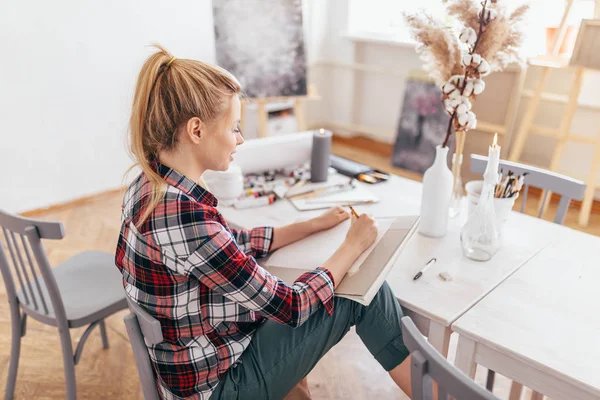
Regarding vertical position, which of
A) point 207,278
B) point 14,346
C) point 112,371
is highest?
point 207,278

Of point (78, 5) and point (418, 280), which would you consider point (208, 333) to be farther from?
point (78, 5)

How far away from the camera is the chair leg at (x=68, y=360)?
1.55 m

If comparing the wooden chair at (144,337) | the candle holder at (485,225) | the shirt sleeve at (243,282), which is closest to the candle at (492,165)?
the candle holder at (485,225)

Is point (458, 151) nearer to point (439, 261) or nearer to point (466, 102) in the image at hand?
point (466, 102)

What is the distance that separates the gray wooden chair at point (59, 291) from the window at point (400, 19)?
8.04ft

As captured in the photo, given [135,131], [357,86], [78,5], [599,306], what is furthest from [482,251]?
[357,86]

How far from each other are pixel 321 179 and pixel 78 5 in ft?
6.65

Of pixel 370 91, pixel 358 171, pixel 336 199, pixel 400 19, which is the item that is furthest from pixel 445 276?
pixel 370 91

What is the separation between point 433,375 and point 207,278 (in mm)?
455

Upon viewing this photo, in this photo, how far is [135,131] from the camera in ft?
3.46

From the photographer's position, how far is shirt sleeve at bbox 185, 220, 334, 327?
1016 millimetres

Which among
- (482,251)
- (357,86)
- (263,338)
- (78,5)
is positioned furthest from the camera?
(357,86)

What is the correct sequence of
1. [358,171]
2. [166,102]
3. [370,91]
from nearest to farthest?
[166,102], [358,171], [370,91]

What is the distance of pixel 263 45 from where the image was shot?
356 centimetres
